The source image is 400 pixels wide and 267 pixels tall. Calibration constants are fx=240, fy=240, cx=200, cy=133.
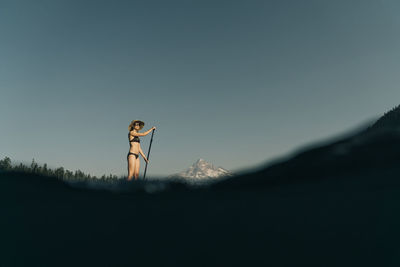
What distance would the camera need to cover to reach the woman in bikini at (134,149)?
10.3 m

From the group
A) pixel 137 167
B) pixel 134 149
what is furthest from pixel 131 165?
pixel 134 149

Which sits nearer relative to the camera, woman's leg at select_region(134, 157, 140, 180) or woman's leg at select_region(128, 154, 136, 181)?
woman's leg at select_region(128, 154, 136, 181)

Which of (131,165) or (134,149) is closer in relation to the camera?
(131,165)

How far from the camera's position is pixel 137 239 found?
12.2 metres

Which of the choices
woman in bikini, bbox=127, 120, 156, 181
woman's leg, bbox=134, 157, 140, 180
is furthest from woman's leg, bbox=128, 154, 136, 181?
woman's leg, bbox=134, 157, 140, 180

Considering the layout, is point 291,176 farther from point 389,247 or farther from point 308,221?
point 389,247

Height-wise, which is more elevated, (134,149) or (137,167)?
(134,149)

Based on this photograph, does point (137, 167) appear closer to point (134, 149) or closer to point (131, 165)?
point (131, 165)

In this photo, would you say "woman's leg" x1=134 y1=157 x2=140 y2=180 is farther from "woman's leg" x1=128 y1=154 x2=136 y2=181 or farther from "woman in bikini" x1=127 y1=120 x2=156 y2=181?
"woman's leg" x1=128 y1=154 x2=136 y2=181

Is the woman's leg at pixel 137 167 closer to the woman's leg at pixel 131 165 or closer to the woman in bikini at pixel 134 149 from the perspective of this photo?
the woman in bikini at pixel 134 149

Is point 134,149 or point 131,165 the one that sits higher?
point 134,149

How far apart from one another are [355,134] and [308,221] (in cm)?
515

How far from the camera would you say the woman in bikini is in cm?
1026

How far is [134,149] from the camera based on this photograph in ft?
34.7
